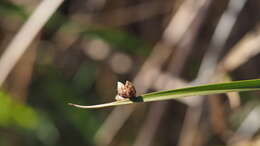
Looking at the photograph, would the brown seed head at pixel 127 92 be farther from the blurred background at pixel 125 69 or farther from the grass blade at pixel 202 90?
the blurred background at pixel 125 69

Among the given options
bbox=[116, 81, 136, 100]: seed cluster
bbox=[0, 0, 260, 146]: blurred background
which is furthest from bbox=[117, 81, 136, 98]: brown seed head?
bbox=[0, 0, 260, 146]: blurred background

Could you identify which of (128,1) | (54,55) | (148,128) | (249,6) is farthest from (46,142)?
(249,6)

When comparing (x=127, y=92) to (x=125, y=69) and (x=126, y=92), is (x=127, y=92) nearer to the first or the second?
(x=126, y=92)

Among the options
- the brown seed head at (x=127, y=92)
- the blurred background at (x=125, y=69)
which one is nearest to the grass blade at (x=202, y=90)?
the brown seed head at (x=127, y=92)

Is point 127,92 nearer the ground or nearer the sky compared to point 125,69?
nearer the ground

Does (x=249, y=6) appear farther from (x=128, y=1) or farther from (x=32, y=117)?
(x=32, y=117)

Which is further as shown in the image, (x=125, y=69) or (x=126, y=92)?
(x=125, y=69)

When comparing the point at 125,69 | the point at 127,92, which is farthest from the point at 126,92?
the point at 125,69

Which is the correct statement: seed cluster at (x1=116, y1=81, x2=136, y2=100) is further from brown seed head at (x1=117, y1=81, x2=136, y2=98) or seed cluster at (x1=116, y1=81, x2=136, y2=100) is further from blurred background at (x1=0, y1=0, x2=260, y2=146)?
blurred background at (x1=0, y1=0, x2=260, y2=146)

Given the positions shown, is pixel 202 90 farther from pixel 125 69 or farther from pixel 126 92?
pixel 125 69
